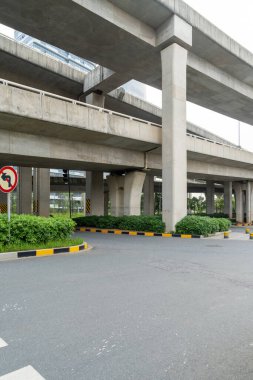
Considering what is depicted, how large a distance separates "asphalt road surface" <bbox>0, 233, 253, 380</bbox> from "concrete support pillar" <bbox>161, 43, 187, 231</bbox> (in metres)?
10.0

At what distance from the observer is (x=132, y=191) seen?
22.0 metres

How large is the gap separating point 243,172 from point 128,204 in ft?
55.3

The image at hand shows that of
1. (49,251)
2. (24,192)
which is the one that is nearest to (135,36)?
(49,251)

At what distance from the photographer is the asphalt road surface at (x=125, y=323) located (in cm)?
286

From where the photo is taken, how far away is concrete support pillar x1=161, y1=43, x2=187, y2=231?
1738cm

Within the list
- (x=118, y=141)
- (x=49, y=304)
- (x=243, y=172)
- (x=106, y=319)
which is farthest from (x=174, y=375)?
(x=243, y=172)

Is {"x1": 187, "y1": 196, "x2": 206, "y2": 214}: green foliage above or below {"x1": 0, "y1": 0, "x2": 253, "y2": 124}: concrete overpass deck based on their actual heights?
below

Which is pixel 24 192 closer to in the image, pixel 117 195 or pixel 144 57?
pixel 117 195

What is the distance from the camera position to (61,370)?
279cm

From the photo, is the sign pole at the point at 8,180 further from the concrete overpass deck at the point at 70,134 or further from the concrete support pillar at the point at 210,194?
the concrete support pillar at the point at 210,194

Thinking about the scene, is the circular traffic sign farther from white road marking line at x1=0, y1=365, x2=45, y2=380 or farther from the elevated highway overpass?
white road marking line at x1=0, y1=365, x2=45, y2=380

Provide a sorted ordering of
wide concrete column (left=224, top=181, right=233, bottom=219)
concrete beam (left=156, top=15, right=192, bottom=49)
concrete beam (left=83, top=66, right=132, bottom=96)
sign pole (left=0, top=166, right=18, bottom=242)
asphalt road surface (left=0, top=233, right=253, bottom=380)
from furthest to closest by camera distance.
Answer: wide concrete column (left=224, top=181, right=233, bottom=219)
concrete beam (left=83, top=66, right=132, bottom=96)
concrete beam (left=156, top=15, right=192, bottom=49)
sign pole (left=0, top=166, right=18, bottom=242)
asphalt road surface (left=0, top=233, right=253, bottom=380)

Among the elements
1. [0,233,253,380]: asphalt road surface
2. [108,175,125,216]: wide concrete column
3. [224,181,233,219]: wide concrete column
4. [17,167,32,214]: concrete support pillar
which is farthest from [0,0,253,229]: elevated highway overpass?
[224,181,233,219]: wide concrete column

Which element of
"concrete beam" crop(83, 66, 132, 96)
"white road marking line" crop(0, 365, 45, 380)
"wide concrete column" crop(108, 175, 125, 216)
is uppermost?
"concrete beam" crop(83, 66, 132, 96)
